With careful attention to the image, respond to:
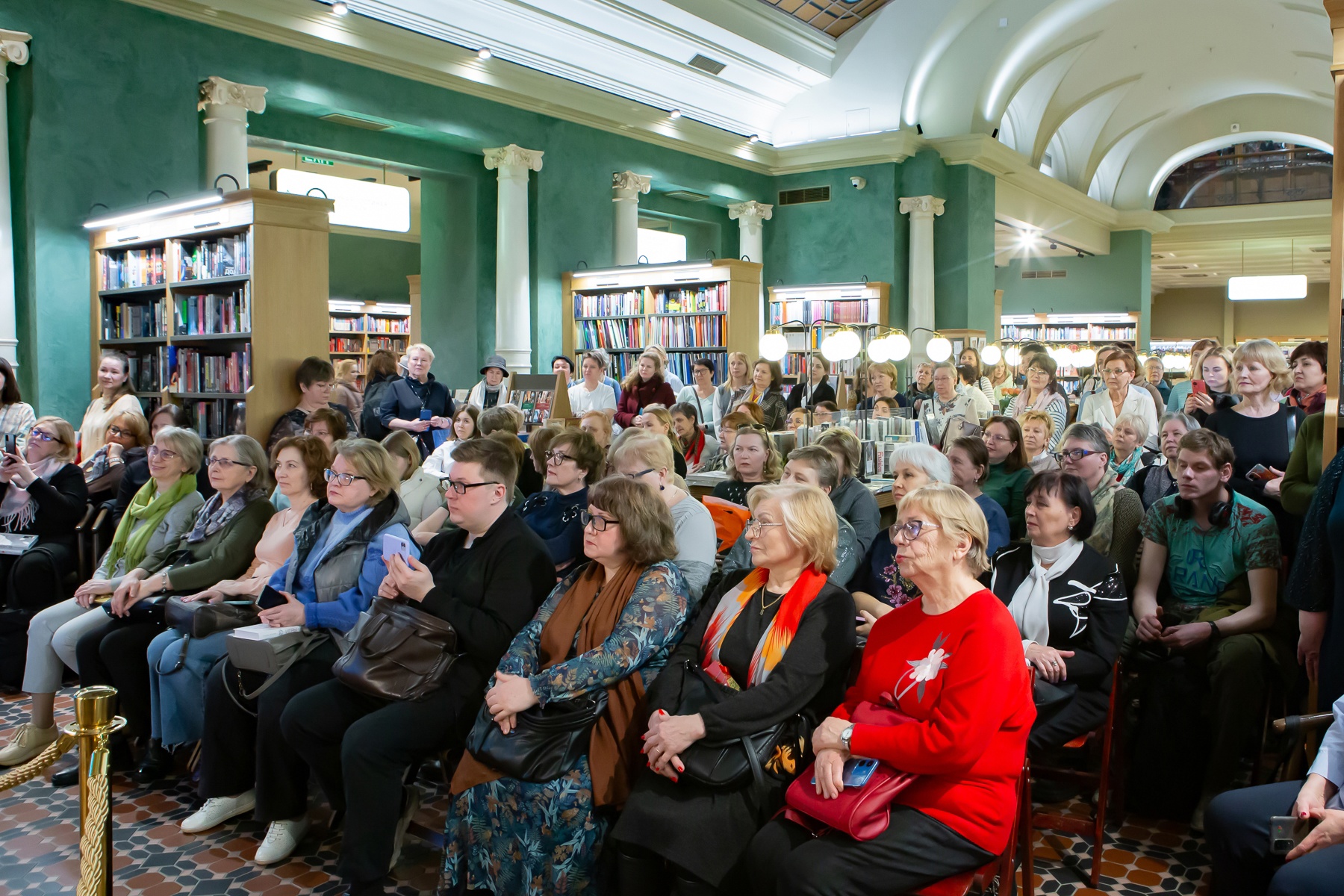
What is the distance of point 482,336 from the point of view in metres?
11.2

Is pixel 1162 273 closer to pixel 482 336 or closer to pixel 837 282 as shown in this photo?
pixel 837 282

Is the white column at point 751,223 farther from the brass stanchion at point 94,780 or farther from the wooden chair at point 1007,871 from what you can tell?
the brass stanchion at point 94,780

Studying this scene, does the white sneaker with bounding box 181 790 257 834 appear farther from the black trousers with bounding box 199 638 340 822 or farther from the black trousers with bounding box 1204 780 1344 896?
the black trousers with bounding box 1204 780 1344 896

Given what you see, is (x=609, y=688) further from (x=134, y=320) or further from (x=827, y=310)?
(x=827, y=310)

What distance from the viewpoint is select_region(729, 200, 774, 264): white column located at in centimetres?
1407

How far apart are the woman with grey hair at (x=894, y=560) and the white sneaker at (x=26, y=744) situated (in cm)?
307

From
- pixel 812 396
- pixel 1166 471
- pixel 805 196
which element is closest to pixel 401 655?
pixel 1166 471

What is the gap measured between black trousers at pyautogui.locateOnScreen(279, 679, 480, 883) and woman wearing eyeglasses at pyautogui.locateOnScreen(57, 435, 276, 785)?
104 cm

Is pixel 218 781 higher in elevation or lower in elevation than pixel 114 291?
lower

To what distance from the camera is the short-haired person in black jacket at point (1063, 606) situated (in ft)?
9.05

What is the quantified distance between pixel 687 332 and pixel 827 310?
387 cm

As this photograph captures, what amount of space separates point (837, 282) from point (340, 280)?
7.88m

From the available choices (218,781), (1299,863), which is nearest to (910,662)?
(1299,863)

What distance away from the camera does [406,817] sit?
9.89 feet
